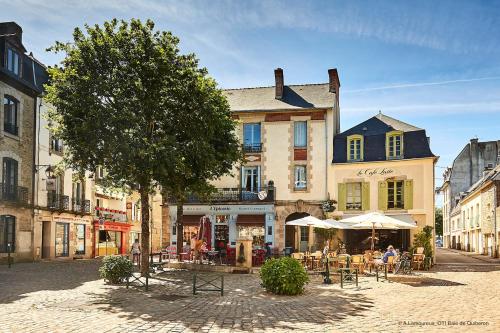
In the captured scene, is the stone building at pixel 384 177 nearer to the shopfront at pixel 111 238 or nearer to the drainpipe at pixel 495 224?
the drainpipe at pixel 495 224

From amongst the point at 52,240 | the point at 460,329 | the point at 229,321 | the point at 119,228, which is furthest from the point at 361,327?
the point at 119,228

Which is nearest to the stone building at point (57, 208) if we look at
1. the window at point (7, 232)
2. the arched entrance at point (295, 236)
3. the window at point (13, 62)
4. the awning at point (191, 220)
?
the window at point (7, 232)

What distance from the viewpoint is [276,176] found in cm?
2894

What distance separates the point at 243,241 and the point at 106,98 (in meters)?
7.71

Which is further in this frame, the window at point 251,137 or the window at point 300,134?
the window at point 251,137

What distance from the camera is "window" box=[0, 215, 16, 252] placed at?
23.4 m

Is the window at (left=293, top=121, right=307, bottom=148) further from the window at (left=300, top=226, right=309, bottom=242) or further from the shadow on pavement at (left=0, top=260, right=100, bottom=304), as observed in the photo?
the shadow on pavement at (left=0, top=260, right=100, bottom=304)

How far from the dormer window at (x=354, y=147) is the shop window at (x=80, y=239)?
17089 millimetres

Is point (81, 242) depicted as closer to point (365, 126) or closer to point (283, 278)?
point (365, 126)

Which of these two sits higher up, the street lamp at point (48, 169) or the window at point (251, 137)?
the window at point (251, 137)

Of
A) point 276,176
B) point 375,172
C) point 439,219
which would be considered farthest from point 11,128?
point 439,219

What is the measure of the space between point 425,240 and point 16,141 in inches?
792

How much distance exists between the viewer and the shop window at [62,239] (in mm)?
28938

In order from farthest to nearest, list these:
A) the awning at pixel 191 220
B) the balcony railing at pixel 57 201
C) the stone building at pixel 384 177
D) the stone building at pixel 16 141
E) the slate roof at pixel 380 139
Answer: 1. the awning at pixel 191 220
2. the balcony railing at pixel 57 201
3. the slate roof at pixel 380 139
4. the stone building at pixel 384 177
5. the stone building at pixel 16 141
